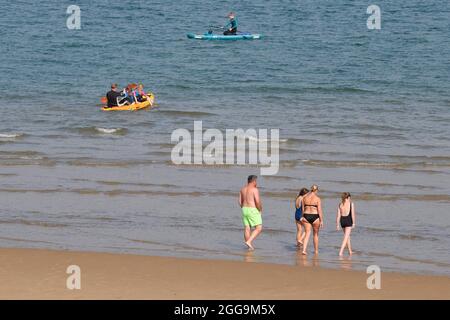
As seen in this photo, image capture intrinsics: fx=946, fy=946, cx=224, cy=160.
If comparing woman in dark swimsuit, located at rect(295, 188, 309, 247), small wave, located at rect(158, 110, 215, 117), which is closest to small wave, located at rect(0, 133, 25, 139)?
small wave, located at rect(158, 110, 215, 117)

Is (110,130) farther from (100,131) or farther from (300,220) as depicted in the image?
(300,220)

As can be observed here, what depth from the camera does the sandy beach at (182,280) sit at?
13.2 m

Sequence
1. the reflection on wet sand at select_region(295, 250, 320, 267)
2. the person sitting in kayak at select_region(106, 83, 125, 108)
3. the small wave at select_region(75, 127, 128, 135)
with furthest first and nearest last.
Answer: the person sitting in kayak at select_region(106, 83, 125, 108) → the small wave at select_region(75, 127, 128, 135) → the reflection on wet sand at select_region(295, 250, 320, 267)

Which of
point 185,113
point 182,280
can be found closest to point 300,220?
point 182,280

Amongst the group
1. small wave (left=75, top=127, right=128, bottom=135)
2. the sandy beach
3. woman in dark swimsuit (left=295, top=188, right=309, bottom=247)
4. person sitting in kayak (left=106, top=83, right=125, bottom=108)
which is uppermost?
person sitting in kayak (left=106, top=83, right=125, bottom=108)

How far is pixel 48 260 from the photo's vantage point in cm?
1498

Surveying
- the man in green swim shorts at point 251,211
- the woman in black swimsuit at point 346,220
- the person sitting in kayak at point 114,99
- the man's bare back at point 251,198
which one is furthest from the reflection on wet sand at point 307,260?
the person sitting in kayak at point 114,99

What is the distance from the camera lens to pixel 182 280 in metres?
14.0

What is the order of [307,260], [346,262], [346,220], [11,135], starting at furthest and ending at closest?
[11,135], [346,220], [307,260], [346,262]

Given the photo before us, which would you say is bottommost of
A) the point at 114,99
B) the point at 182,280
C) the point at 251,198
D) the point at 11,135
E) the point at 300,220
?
the point at 182,280

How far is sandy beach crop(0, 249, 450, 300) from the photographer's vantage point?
1318 cm

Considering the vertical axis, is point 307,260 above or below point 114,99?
below

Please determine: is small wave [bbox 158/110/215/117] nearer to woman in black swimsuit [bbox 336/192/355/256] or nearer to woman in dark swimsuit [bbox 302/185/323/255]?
woman in dark swimsuit [bbox 302/185/323/255]

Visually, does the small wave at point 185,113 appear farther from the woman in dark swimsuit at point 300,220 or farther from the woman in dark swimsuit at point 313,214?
the woman in dark swimsuit at point 313,214
